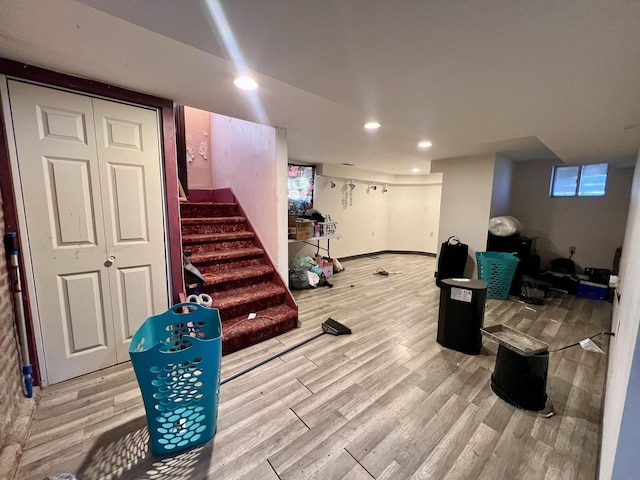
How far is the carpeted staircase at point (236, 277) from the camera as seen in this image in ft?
8.38

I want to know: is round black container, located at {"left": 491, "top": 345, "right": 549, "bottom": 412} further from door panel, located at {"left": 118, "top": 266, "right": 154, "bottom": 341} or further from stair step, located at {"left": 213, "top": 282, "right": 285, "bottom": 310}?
door panel, located at {"left": 118, "top": 266, "right": 154, "bottom": 341}

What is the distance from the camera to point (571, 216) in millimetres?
4430

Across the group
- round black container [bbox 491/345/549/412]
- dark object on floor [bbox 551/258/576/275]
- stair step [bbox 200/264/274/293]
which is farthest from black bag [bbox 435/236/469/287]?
stair step [bbox 200/264/274/293]

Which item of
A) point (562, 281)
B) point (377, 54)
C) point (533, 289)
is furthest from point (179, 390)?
point (562, 281)

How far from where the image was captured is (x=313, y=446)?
1.47 metres

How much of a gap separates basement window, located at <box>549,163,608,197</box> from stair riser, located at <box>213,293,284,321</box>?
16.6 feet

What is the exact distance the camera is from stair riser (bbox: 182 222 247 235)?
126 inches

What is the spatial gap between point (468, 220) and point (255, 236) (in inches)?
136

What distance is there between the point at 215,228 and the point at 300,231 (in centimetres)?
135

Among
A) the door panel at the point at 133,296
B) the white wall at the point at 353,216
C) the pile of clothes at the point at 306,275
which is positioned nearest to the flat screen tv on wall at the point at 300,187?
the white wall at the point at 353,216

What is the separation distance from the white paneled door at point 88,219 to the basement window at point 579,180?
19.7 feet

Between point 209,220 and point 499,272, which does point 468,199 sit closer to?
point 499,272

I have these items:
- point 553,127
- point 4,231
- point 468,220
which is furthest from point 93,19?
point 468,220

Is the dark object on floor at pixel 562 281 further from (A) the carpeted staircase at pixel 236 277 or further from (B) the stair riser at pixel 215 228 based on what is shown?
(B) the stair riser at pixel 215 228
